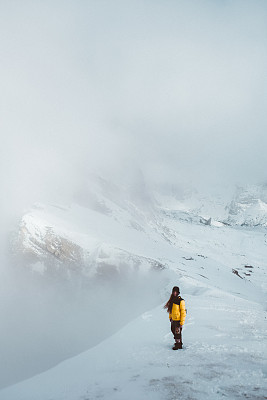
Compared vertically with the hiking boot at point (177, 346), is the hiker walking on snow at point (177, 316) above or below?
above

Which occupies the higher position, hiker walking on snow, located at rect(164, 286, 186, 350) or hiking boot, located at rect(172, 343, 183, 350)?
hiker walking on snow, located at rect(164, 286, 186, 350)

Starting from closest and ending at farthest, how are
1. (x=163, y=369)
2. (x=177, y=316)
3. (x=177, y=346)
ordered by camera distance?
(x=163, y=369) → (x=177, y=346) → (x=177, y=316)

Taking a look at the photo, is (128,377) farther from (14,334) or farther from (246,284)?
(246,284)

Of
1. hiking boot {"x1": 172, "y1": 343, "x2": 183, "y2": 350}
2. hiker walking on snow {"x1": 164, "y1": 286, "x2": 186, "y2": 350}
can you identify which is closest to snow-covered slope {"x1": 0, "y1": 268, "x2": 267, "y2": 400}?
hiking boot {"x1": 172, "y1": 343, "x2": 183, "y2": 350}

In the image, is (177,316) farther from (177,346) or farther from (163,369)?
(163,369)

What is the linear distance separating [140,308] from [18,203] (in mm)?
34846

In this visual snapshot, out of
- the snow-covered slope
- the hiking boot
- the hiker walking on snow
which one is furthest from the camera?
the hiker walking on snow

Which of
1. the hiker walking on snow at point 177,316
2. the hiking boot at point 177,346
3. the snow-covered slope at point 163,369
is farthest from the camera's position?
the hiker walking on snow at point 177,316

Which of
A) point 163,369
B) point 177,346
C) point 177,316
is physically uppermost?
point 177,316

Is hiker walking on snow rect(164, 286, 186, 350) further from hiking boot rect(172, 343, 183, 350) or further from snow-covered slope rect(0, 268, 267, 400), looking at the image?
snow-covered slope rect(0, 268, 267, 400)

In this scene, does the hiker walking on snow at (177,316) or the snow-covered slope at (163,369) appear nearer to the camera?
the snow-covered slope at (163,369)

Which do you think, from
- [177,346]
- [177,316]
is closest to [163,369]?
[177,346]

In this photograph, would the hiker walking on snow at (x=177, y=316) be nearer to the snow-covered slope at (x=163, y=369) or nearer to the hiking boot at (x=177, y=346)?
the hiking boot at (x=177, y=346)

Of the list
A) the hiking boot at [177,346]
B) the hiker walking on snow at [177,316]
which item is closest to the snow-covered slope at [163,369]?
the hiking boot at [177,346]
